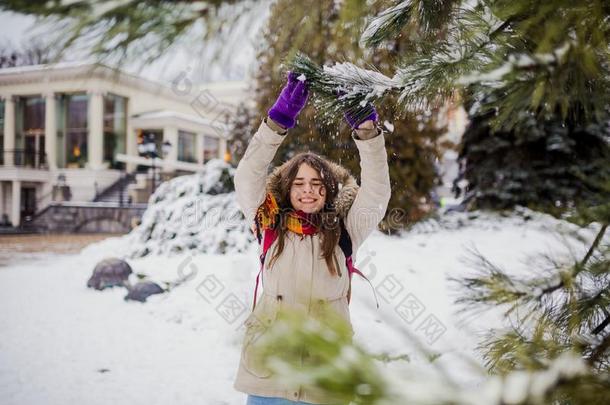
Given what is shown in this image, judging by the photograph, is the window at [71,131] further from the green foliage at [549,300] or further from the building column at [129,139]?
the green foliage at [549,300]

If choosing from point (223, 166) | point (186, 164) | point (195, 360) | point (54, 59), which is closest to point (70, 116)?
point (186, 164)

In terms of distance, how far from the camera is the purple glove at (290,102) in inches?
62.2

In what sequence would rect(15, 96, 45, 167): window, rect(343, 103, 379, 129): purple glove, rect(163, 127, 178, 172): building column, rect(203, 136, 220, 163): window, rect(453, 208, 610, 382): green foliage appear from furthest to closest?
rect(203, 136, 220, 163): window
rect(163, 127, 178, 172): building column
rect(15, 96, 45, 167): window
rect(343, 103, 379, 129): purple glove
rect(453, 208, 610, 382): green foliage

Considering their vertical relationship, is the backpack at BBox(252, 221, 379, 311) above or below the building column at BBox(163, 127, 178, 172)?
below

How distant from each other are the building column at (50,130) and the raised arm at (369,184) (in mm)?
25766

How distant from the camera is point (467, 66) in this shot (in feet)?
3.76

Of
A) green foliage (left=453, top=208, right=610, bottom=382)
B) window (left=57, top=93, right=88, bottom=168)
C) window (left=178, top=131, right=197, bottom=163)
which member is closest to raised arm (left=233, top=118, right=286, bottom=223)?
green foliage (left=453, top=208, right=610, bottom=382)

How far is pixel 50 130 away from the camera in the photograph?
2388 cm

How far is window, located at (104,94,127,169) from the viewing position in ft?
81.4

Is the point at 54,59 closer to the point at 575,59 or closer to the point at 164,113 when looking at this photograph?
the point at 575,59

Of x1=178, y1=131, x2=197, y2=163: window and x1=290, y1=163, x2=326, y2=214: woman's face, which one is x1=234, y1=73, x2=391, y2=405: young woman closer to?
x1=290, y1=163, x2=326, y2=214: woman's face

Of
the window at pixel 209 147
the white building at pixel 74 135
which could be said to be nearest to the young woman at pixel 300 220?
the white building at pixel 74 135

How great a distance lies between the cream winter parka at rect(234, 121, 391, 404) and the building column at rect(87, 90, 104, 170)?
2437 centimetres

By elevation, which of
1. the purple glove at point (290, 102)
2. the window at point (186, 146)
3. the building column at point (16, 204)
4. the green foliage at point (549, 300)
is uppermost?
the window at point (186, 146)
